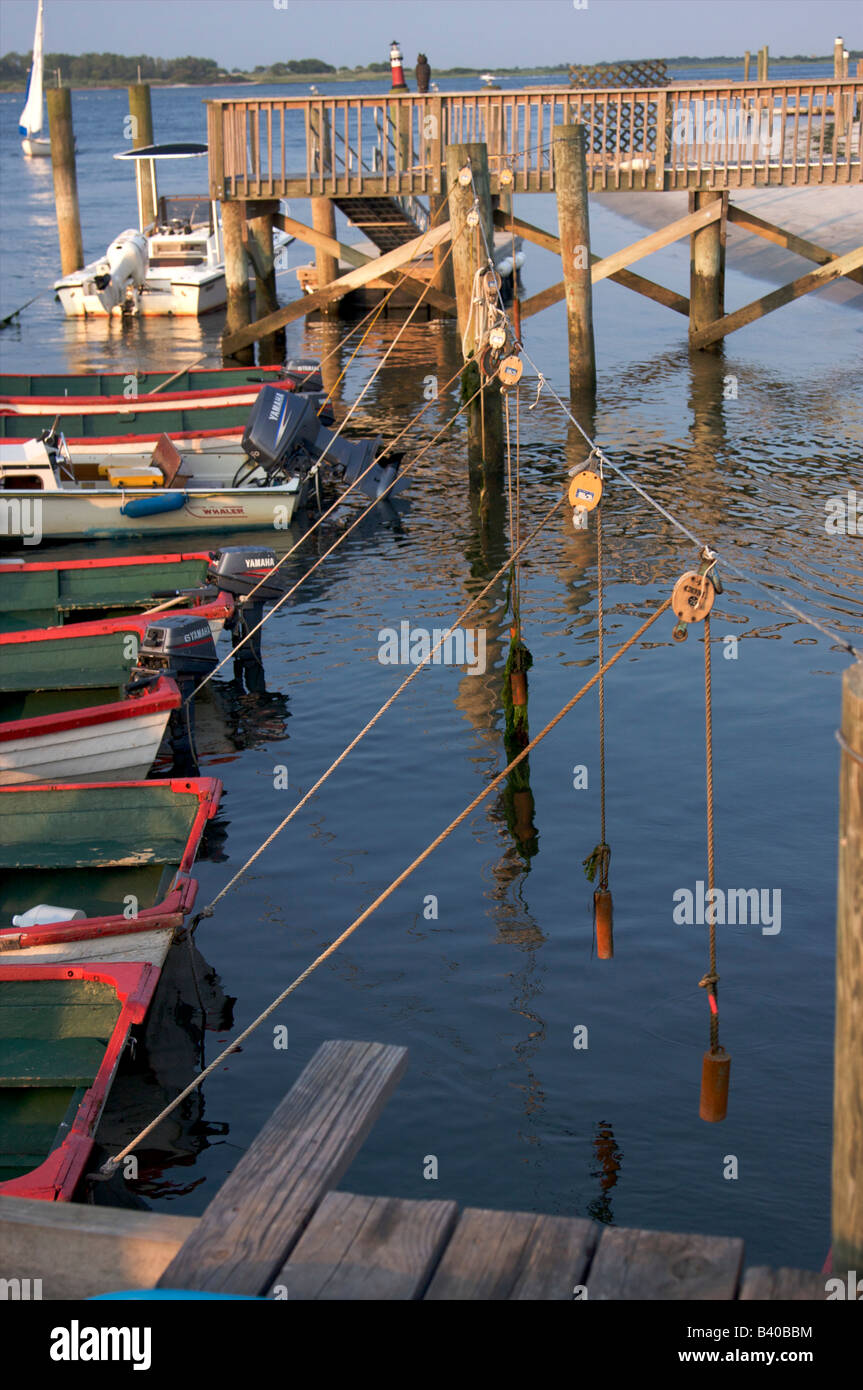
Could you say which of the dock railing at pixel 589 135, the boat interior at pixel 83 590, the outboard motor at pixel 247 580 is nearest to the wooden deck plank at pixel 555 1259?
the outboard motor at pixel 247 580

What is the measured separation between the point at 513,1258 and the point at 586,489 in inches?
189

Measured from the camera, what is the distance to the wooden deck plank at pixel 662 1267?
106 inches

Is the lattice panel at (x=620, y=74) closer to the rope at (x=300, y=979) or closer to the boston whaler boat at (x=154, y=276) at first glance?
the boston whaler boat at (x=154, y=276)

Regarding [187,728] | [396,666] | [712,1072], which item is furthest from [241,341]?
[712,1072]

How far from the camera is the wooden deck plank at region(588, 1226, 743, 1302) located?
2697mm

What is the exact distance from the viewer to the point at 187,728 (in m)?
11.0

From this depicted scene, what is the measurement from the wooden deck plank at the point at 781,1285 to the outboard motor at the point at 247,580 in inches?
402

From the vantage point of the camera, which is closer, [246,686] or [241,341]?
[246,686]

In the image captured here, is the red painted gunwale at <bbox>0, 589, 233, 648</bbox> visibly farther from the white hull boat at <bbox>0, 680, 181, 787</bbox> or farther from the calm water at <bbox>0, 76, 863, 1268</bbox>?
the calm water at <bbox>0, 76, 863, 1268</bbox>

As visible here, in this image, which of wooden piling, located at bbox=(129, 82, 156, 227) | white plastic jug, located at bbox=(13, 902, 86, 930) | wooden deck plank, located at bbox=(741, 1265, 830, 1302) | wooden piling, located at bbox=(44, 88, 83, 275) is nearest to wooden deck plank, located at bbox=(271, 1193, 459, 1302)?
wooden deck plank, located at bbox=(741, 1265, 830, 1302)

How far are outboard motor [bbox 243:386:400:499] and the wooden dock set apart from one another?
13.8 metres

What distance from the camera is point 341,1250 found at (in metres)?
2.83
